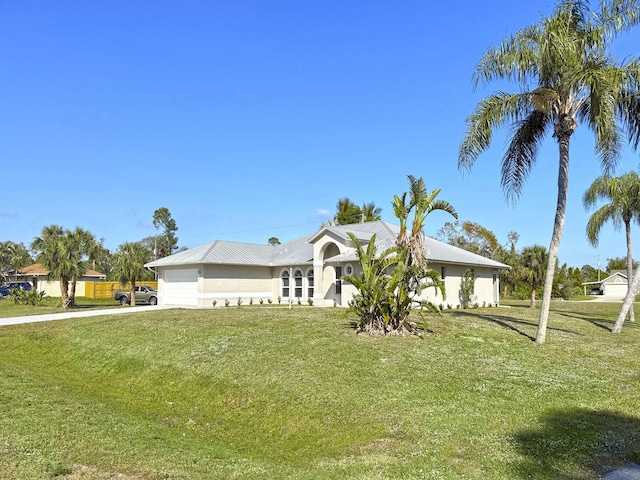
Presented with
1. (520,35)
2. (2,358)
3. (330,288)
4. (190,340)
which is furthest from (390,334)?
(330,288)

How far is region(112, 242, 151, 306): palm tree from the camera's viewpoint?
32.9 meters

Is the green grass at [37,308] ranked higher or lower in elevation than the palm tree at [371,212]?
lower

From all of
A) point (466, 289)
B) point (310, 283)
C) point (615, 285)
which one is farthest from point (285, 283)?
point (615, 285)

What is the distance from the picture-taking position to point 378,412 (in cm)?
869

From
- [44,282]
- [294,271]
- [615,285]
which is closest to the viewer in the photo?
[294,271]

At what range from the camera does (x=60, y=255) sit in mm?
29516

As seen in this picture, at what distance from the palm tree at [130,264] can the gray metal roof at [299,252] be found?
189cm

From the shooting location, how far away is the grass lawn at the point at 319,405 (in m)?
6.61

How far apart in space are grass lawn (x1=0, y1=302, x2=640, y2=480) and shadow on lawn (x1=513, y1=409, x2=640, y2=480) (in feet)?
0.10

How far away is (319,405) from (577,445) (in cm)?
426

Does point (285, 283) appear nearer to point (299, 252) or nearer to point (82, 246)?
point (299, 252)

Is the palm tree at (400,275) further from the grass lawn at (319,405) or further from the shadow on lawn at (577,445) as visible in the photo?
the shadow on lawn at (577,445)

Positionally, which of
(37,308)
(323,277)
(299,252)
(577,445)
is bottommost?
(577,445)

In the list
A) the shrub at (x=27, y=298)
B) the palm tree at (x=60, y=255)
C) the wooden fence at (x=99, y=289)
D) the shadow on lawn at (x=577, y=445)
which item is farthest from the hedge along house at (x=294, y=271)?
the wooden fence at (x=99, y=289)
